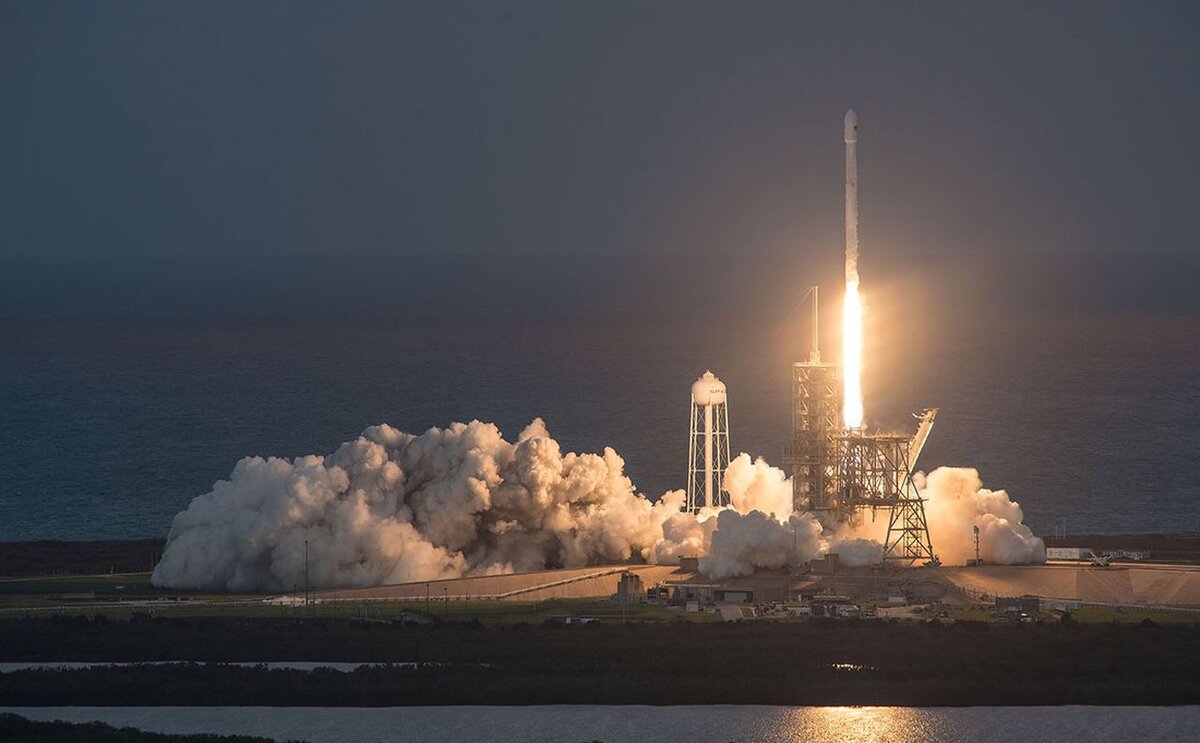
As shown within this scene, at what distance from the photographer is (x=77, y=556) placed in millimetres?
86000

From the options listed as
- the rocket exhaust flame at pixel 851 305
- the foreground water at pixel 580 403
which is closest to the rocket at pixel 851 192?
the rocket exhaust flame at pixel 851 305

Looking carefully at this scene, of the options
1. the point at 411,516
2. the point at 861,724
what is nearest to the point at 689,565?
the point at 411,516

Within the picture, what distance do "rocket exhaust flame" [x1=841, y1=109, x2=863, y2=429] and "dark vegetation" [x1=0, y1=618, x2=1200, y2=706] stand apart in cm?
1515

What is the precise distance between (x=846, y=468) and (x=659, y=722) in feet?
66.4

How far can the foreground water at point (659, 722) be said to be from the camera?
194ft

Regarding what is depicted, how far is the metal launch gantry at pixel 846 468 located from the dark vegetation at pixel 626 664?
9366mm

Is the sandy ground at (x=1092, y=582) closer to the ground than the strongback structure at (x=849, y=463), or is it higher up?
closer to the ground

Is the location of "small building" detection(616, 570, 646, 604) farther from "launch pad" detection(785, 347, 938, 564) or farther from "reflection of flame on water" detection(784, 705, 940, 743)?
"reflection of flame on water" detection(784, 705, 940, 743)

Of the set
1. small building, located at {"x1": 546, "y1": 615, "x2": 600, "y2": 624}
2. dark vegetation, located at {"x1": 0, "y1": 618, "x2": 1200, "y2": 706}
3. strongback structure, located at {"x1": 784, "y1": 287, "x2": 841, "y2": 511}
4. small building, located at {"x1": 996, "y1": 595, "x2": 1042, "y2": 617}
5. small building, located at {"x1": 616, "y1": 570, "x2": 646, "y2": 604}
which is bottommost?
dark vegetation, located at {"x1": 0, "y1": 618, "x2": 1200, "y2": 706}

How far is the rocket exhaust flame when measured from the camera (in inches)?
3177

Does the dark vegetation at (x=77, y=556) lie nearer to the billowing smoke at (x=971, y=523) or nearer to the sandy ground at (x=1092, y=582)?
the billowing smoke at (x=971, y=523)

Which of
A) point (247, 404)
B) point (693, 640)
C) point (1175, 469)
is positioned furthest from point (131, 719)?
point (247, 404)

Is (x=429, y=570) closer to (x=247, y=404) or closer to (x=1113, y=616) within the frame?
(x=1113, y=616)

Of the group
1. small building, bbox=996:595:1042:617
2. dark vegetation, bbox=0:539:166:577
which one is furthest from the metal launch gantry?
dark vegetation, bbox=0:539:166:577
